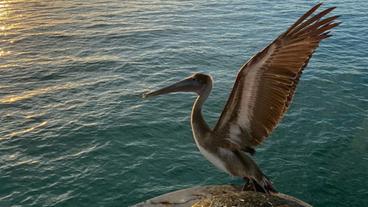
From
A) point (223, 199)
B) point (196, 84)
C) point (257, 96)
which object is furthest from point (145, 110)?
point (223, 199)

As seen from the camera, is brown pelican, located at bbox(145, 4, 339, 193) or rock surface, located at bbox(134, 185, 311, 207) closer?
brown pelican, located at bbox(145, 4, 339, 193)

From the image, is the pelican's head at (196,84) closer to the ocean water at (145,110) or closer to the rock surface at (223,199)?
the rock surface at (223,199)

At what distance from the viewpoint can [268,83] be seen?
7078 mm

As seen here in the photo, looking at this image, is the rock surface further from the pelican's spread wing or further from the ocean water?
the ocean water

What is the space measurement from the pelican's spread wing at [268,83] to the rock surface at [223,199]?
98 cm

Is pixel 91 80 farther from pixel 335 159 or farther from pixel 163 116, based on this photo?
pixel 335 159

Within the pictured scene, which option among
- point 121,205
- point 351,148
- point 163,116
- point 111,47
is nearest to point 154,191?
point 121,205

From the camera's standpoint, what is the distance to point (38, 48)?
70.2 feet

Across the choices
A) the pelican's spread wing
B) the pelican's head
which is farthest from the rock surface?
the pelican's head

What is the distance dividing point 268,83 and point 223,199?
193 centimetres

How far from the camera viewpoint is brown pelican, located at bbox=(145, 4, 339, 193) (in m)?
6.69

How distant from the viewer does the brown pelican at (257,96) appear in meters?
6.69

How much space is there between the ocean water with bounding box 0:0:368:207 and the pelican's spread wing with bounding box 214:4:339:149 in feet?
12.8

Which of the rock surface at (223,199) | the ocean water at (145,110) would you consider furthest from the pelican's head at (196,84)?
the ocean water at (145,110)
